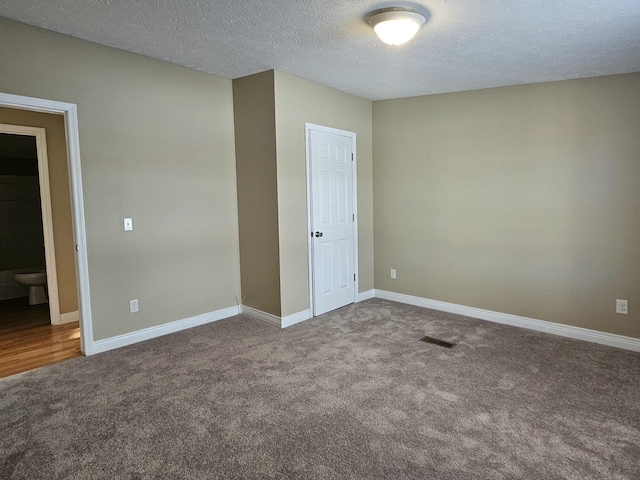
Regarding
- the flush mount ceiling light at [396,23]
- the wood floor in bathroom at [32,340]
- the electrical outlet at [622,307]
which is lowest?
the wood floor in bathroom at [32,340]

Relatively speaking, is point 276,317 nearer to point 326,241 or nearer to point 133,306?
point 326,241

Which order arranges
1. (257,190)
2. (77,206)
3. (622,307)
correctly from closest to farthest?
(77,206)
(622,307)
(257,190)

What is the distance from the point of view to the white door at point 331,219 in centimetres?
431

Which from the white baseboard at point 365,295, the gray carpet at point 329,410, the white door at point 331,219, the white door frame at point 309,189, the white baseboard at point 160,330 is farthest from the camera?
the white baseboard at point 365,295

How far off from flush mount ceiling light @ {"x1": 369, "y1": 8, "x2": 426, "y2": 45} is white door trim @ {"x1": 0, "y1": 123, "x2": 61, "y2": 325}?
3646 millimetres

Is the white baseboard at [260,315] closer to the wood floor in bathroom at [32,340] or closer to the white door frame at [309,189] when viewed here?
the white door frame at [309,189]

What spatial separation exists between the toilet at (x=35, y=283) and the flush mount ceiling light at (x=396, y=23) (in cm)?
514

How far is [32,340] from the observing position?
3.79 meters

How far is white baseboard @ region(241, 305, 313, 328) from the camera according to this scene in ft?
13.3

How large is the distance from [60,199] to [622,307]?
19.0 ft

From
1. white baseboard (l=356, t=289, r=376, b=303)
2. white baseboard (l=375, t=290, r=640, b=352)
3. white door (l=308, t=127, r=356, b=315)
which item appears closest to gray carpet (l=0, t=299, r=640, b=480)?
white baseboard (l=375, t=290, r=640, b=352)

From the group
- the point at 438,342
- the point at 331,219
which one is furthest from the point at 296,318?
the point at 438,342

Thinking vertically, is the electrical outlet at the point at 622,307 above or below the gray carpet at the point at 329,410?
above

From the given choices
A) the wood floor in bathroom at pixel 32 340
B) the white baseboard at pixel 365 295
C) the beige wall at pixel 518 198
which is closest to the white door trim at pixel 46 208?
the wood floor in bathroom at pixel 32 340
